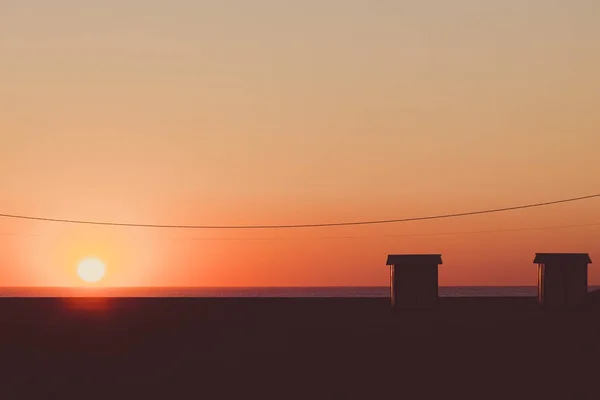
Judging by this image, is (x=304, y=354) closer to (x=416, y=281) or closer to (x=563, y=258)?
(x=416, y=281)

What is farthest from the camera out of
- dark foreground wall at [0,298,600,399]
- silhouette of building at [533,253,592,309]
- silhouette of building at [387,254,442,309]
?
silhouette of building at [533,253,592,309]

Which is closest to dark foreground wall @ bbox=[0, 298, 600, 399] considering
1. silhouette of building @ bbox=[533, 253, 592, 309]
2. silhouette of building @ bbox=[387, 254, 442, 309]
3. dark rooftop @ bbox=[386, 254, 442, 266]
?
silhouette of building @ bbox=[387, 254, 442, 309]

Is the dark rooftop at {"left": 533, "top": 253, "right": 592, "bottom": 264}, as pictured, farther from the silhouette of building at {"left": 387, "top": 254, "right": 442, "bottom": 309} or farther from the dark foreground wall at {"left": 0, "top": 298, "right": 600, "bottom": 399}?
the silhouette of building at {"left": 387, "top": 254, "right": 442, "bottom": 309}

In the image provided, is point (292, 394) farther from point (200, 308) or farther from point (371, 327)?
point (200, 308)

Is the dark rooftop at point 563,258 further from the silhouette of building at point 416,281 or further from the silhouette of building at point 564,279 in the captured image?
the silhouette of building at point 416,281

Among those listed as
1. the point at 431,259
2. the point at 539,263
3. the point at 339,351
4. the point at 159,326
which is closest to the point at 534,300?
the point at 539,263

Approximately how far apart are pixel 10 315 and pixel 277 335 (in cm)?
2351

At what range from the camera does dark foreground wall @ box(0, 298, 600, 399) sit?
24.2 meters

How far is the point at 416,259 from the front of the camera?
50.0 metres

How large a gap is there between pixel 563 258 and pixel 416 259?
8.76 metres

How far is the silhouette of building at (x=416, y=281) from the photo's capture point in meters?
49.8

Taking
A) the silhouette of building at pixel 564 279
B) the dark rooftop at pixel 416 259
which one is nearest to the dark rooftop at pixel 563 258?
the silhouette of building at pixel 564 279

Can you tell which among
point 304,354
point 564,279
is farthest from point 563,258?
point 304,354

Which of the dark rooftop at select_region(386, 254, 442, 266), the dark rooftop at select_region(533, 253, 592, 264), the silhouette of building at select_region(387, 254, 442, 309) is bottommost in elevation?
the silhouette of building at select_region(387, 254, 442, 309)
